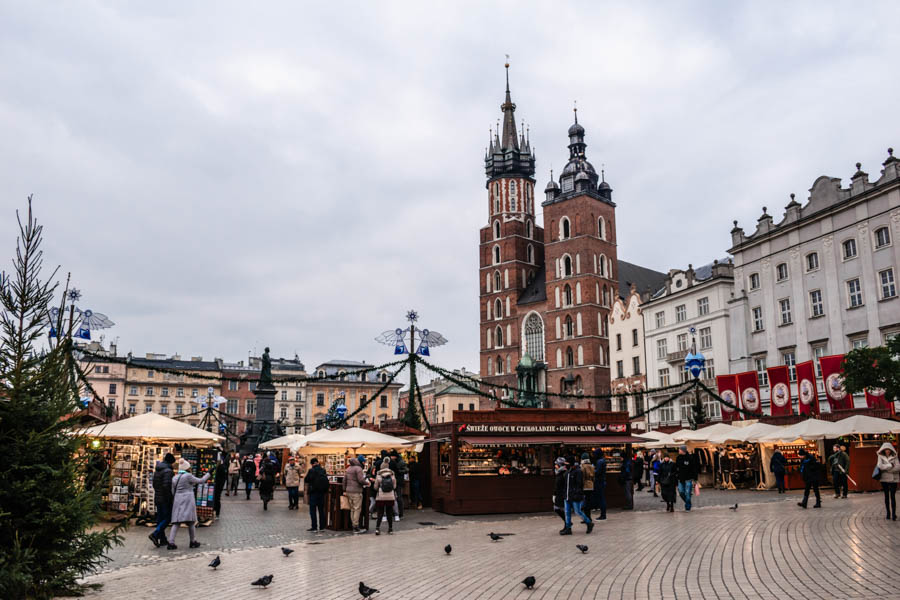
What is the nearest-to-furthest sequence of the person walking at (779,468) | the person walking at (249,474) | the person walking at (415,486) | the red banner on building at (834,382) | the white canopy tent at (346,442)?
the white canopy tent at (346,442) → the person walking at (415,486) → the person walking at (779,468) → the person walking at (249,474) → the red banner on building at (834,382)

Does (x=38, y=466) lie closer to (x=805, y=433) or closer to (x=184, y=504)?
(x=184, y=504)

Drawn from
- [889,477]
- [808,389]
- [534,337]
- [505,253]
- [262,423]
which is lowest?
[889,477]

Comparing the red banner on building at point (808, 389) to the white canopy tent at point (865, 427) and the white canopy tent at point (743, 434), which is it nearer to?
the white canopy tent at point (743, 434)

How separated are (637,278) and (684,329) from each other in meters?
37.0

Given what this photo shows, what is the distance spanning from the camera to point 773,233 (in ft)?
136

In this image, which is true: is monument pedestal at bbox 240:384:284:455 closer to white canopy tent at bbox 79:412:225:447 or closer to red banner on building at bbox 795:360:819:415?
white canopy tent at bbox 79:412:225:447

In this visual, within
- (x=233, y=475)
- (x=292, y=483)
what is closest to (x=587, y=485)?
(x=292, y=483)

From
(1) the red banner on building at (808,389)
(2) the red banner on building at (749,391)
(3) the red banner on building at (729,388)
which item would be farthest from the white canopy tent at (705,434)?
(3) the red banner on building at (729,388)

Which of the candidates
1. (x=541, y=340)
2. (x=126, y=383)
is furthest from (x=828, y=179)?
(x=126, y=383)

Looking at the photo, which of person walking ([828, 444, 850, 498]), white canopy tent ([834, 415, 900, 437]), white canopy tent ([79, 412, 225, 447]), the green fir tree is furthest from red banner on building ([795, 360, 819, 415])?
the green fir tree

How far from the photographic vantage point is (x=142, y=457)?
18.2 metres

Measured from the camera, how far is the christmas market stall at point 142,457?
56.5ft

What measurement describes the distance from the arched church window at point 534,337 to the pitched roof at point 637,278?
32.5ft

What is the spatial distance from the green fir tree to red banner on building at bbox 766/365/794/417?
31.5m
